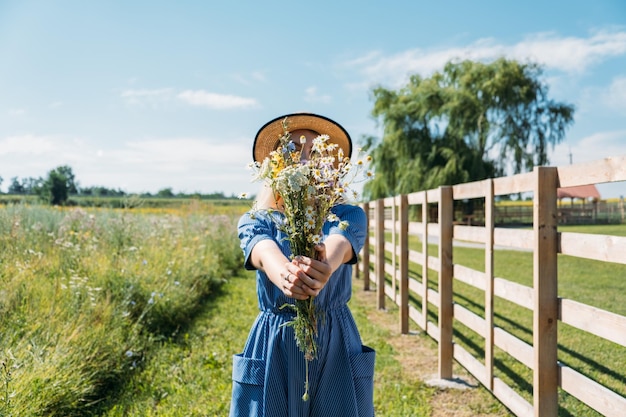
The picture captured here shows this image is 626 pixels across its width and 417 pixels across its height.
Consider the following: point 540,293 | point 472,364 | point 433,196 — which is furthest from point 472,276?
point 540,293

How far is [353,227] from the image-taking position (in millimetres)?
2051

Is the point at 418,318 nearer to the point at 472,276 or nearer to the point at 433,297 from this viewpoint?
the point at 433,297

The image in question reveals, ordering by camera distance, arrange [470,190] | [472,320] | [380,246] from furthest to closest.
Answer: [380,246] → [472,320] → [470,190]

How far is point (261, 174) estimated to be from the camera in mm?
1892

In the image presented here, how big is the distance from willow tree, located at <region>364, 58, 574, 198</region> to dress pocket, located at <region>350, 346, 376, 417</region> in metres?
24.9

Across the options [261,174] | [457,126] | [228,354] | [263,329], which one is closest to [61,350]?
[228,354]

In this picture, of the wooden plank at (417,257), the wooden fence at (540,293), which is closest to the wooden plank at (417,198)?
the wooden plank at (417,257)

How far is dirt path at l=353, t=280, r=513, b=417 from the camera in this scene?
4.20m

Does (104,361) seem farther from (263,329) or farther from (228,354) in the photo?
(263,329)

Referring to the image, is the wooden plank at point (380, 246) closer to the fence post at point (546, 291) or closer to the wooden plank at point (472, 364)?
the wooden plank at point (472, 364)

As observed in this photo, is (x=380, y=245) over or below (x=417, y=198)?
below

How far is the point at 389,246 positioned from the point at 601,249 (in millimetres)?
5768

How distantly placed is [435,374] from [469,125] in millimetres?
23551

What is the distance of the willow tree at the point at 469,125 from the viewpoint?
2708cm
